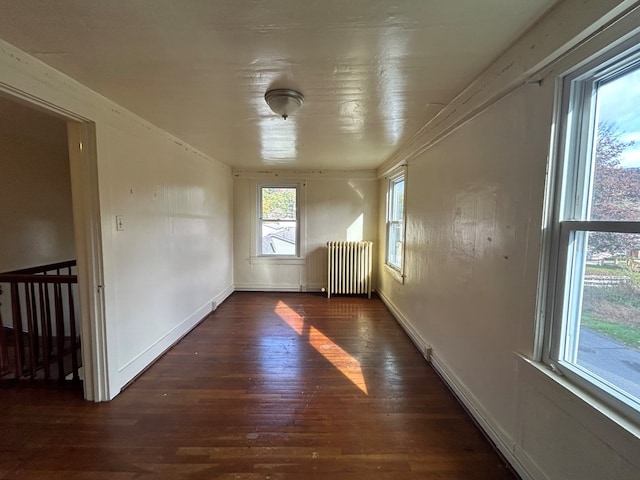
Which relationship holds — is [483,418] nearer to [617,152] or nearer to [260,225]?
[617,152]

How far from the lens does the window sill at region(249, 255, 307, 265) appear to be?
519 cm

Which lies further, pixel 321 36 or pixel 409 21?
Answer: pixel 321 36

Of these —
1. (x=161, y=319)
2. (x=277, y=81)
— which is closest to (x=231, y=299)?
(x=161, y=319)

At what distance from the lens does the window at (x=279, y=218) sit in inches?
203

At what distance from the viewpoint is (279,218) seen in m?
5.18

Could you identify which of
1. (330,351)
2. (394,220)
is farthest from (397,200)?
(330,351)

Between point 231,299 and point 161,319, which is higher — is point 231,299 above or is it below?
below

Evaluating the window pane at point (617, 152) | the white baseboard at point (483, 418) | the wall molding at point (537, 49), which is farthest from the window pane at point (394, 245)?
the window pane at point (617, 152)

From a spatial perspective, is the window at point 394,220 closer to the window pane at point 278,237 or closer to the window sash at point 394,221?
the window sash at point 394,221

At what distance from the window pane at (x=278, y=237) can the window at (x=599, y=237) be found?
166 inches

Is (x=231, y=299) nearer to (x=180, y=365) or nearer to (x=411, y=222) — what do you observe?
(x=180, y=365)

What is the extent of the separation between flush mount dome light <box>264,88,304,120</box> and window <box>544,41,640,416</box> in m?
1.46

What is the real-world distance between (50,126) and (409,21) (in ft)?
10.3

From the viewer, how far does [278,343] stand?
306 cm
